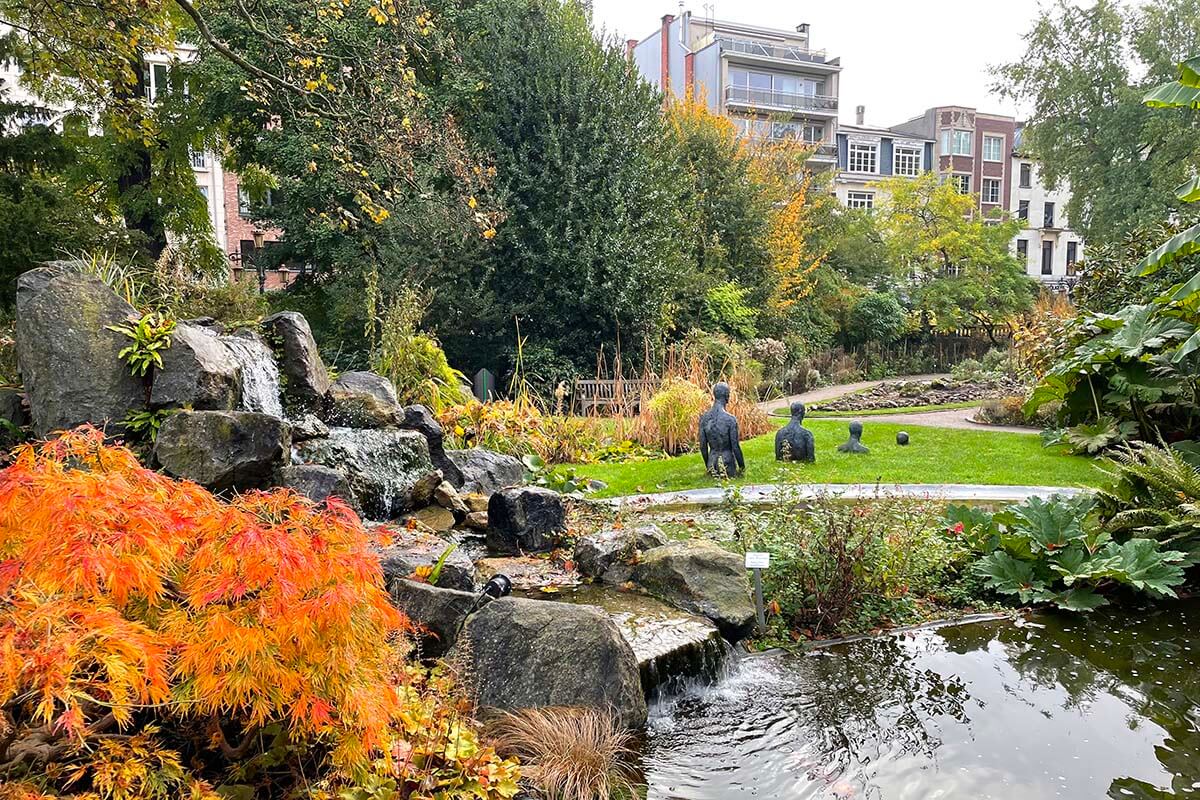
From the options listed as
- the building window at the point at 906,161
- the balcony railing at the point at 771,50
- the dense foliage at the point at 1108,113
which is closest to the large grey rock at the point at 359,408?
the dense foliage at the point at 1108,113

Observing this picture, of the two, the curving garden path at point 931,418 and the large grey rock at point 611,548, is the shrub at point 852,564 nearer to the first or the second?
the large grey rock at point 611,548

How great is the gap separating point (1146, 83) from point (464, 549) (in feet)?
110

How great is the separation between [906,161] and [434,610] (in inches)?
2146

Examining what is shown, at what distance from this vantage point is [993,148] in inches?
2089

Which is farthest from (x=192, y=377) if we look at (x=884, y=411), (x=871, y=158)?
(x=871, y=158)

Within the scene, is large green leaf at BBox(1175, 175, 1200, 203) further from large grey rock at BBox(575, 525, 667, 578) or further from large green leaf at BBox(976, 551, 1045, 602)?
large grey rock at BBox(575, 525, 667, 578)

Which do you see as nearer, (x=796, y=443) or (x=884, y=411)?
(x=796, y=443)

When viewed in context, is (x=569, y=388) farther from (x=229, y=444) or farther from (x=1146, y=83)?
(x=1146, y=83)

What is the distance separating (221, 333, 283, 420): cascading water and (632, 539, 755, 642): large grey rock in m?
4.37

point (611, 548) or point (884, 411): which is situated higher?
point (884, 411)

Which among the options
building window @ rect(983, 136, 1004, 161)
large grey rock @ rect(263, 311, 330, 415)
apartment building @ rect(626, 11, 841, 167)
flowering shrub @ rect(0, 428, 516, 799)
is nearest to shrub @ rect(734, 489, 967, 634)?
flowering shrub @ rect(0, 428, 516, 799)

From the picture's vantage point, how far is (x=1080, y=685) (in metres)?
4.46

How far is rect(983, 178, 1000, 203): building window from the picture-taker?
176ft

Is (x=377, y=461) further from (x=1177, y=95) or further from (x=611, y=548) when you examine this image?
(x=1177, y=95)
